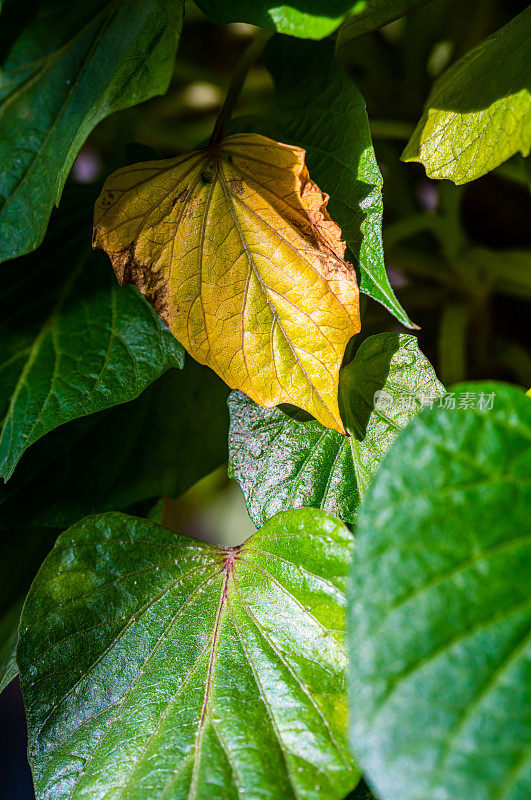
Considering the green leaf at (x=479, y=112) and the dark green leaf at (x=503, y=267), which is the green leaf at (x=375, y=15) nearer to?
the green leaf at (x=479, y=112)

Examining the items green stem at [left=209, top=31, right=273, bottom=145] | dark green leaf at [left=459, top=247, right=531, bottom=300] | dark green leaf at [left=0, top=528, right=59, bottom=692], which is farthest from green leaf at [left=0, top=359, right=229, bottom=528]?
dark green leaf at [left=459, top=247, right=531, bottom=300]

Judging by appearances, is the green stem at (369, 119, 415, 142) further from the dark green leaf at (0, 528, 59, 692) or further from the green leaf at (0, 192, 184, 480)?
the dark green leaf at (0, 528, 59, 692)

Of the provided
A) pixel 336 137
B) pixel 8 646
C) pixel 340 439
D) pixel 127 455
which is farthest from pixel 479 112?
pixel 8 646

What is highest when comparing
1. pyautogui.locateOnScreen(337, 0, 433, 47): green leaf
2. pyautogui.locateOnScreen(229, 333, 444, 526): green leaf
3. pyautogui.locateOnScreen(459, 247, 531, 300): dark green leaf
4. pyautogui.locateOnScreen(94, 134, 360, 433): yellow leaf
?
pyautogui.locateOnScreen(337, 0, 433, 47): green leaf

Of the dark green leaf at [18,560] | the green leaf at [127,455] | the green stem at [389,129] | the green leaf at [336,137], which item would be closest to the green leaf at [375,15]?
the green leaf at [336,137]

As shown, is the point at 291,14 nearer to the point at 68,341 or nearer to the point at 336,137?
the point at 336,137

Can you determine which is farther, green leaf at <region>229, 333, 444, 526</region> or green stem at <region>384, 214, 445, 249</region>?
green stem at <region>384, 214, 445, 249</region>
